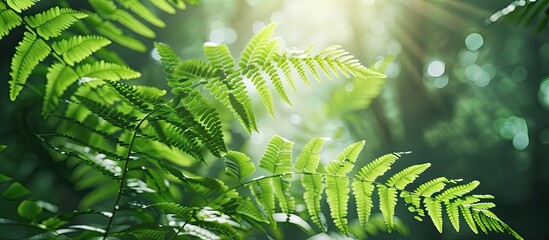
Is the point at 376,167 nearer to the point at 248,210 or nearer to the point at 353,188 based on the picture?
the point at 353,188

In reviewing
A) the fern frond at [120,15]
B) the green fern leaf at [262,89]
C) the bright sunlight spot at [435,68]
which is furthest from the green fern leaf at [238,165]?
the bright sunlight spot at [435,68]

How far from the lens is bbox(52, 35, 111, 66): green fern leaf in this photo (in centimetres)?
66

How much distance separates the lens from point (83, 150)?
3.09ft

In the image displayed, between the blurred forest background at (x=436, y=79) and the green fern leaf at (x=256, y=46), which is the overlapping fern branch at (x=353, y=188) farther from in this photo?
the blurred forest background at (x=436, y=79)

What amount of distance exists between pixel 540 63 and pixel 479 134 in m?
1.76

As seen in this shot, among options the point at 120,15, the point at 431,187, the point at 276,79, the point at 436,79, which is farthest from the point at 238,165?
the point at 436,79

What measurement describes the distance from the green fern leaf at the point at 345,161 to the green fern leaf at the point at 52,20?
40 centimetres

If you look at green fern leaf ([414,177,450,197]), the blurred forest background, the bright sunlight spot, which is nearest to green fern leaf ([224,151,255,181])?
green fern leaf ([414,177,450,197])

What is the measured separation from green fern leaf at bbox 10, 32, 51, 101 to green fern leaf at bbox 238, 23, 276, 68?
297 mm

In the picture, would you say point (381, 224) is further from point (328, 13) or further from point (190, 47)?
point (190, 47)

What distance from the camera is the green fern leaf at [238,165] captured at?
2.20 feet

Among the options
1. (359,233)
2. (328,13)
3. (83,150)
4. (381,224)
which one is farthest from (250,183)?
(328,13)

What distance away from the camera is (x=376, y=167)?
0.63 metres

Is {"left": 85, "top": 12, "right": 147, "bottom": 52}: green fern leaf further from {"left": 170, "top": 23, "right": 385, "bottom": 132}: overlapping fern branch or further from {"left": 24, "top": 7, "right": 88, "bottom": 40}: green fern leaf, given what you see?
{"left": 170, "top": 23, "right": 385, "bottom": 132}: overlapping fern branch
